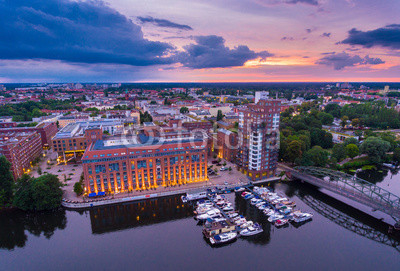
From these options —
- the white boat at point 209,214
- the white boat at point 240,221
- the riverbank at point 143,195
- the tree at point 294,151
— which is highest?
the tree at point 294,151

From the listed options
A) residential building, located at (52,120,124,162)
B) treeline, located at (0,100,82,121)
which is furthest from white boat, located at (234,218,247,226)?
treeline, located at (0,100,82,121)

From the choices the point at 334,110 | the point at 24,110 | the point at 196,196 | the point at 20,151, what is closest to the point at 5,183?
the point at 20,151

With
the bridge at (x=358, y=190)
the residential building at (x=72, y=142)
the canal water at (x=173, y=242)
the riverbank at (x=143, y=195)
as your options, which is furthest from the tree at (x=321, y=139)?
the residential building at (x=72, y=142)

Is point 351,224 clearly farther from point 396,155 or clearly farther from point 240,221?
point 396,155

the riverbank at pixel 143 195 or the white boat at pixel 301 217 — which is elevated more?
the riverbank at pixel 143 195

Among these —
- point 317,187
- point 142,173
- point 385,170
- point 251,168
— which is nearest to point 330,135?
point 385,170

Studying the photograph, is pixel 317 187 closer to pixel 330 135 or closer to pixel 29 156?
pixel 330 135

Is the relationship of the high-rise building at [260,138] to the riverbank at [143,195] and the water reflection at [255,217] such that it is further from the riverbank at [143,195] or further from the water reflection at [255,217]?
the water reflection at [255,217]
